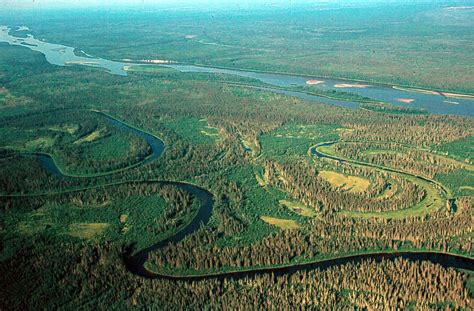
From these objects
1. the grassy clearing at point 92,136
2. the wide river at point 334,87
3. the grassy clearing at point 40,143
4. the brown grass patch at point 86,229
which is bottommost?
the brown grass patch at point 86,229

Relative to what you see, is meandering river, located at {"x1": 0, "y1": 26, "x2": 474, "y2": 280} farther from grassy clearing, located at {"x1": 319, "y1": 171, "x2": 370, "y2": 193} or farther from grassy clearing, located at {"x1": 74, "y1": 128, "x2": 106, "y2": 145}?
grassy clearing, located at {"x1": 319, "y1": 171, "x2": 370, "y2": 193}

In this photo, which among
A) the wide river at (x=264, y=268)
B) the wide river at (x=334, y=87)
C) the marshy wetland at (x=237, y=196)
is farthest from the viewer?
the wide river at (x=334, y=87)

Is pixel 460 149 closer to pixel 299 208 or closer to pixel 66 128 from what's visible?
pixel 299 208

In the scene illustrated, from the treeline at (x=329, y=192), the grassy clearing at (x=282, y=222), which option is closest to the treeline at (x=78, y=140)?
the treeline at (x=329, y=192)

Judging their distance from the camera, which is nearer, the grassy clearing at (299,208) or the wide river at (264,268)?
the wide river at (264,268)

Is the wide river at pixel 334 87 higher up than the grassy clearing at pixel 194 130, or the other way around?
the wide river at pixel 334 87

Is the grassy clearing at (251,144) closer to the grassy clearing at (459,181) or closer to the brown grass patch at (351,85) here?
the grassy clearing at (459,181)

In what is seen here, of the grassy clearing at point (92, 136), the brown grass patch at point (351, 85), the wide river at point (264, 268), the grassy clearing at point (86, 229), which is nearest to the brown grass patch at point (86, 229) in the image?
the grassy clearing at point (86, 229)

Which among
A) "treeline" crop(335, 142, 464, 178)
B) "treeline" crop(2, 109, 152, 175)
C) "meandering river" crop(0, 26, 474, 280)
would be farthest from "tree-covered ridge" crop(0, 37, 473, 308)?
"meandering river" crop(0, 26, 474, 280)

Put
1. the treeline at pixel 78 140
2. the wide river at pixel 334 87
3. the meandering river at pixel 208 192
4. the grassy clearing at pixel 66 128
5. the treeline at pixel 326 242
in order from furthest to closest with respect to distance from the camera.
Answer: the wide river at pixel 334 87 < the grassy clearing at pixel 66 128 < the treeline at pixel 78 140 < the treeline at pixel 326 242 < the meandering river at pixel 208 192
